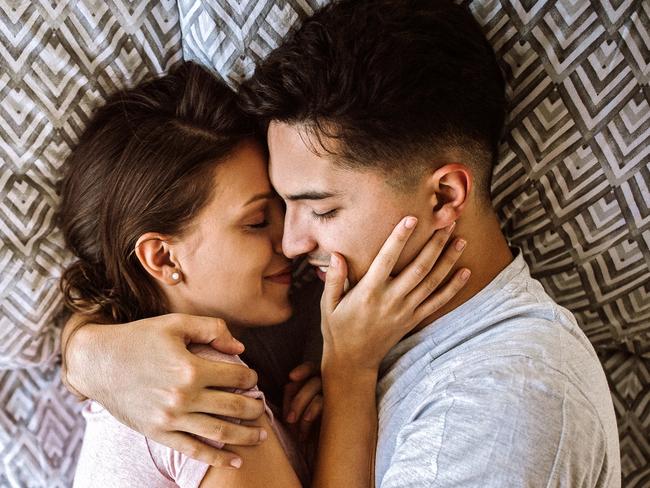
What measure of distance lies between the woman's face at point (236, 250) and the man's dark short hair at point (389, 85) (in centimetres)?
13

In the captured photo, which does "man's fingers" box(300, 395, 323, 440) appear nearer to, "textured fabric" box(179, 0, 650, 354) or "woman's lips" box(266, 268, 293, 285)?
"woman's lips" box(266, 268, 293, 285)

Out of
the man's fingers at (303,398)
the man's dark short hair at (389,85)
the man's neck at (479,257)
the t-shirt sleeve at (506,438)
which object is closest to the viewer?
the t-shirt sleeve at (506,438)

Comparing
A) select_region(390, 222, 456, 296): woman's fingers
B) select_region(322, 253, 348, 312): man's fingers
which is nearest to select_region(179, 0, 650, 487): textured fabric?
select_region(390, 222, 456, 296): woman's fingers

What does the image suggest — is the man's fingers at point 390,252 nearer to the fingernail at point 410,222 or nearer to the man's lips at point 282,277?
the fingernail at point 410,222

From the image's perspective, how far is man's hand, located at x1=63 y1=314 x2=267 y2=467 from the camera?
90 centimetres

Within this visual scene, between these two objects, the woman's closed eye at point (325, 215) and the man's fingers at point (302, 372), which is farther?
the man's fingers at point (302, 372)

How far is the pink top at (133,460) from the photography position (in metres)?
0.96

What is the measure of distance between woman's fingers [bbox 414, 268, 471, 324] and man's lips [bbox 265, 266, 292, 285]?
249 millimetres

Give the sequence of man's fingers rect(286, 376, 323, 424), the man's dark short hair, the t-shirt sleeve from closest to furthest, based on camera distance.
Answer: the t-shirt sleeve < the man's dark short hair < man's fingers rect(286, 376, 323, 424)

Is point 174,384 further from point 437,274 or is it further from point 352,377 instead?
point 437,274

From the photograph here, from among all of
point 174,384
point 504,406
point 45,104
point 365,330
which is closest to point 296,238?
point 365,330

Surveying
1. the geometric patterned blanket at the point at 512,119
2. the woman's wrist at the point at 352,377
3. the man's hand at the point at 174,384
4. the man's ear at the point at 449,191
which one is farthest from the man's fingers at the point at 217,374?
the geometric patterned blanket at the point at 512,119

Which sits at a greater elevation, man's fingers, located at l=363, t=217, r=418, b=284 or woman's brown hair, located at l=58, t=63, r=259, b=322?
woman's brown hair, located at l=58, t=63, r=259, b=322

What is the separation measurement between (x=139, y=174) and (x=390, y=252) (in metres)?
0.41
